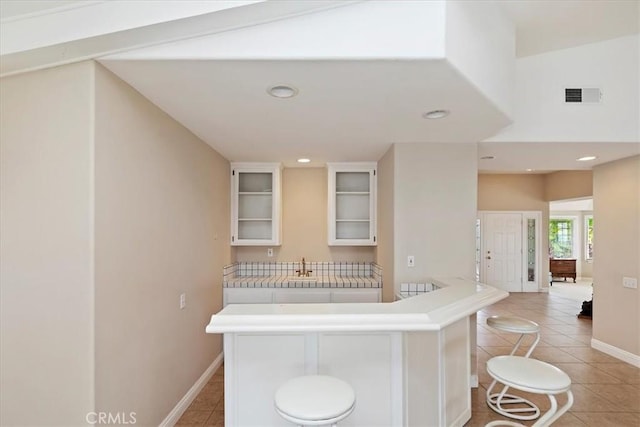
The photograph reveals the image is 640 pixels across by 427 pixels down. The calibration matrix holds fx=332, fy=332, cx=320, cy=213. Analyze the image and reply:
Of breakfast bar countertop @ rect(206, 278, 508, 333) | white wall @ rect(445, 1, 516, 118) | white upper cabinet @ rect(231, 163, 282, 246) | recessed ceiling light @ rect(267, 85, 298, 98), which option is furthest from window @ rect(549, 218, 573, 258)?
recessed ceiling light @ rect(267, 85, 298, 98)

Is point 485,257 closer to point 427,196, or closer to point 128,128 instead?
point 427,196

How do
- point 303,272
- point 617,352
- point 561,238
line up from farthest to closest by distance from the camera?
point 561,238, point 303,272, point 617,352

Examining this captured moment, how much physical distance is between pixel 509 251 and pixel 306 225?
5.76m

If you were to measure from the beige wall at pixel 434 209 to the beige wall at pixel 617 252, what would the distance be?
2.13 meters

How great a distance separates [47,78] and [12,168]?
50 centimetres

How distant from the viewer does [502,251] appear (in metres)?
7.92

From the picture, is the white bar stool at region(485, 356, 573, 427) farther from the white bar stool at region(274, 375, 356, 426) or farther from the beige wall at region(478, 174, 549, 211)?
the beige wall at region(478, 174, 549, 211)

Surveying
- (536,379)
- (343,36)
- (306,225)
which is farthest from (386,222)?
(343,36)

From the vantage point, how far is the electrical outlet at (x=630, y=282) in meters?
3.78

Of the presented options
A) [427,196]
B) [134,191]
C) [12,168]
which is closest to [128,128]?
[134,191]

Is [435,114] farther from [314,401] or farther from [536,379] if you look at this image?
[314,401]

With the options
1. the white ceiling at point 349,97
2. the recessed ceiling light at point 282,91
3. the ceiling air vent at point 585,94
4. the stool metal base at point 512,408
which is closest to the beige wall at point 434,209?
the white ceiling at point 349,97

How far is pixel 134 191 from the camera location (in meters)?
2.09

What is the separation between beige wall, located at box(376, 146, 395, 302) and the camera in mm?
3432
